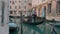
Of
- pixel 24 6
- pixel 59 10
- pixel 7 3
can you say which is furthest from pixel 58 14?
pixel 24 6

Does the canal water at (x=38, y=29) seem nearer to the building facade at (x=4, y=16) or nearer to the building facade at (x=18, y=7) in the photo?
the building facade at (x=4, y=16)

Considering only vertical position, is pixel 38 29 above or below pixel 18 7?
below

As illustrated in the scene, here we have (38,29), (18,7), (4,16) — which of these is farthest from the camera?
(18,7)

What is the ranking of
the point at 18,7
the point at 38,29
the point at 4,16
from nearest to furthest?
the point at 4,16 < the point at 38,29 < the point at 18,7

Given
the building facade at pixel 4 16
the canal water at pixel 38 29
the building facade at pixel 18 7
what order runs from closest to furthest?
the building facade at pixel 4 16, the canal water at pixel 38 29, the building facade at pixel 18 7

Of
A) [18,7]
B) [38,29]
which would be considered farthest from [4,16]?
[18,7]

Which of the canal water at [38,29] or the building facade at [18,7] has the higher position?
the building facade at [18,7]

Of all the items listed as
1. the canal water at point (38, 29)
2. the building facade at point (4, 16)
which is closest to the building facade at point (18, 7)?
the canal water at point (38, 29)

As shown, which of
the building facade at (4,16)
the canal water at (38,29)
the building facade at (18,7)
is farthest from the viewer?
the building facade at (18,7)

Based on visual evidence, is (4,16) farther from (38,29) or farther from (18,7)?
(18,7)

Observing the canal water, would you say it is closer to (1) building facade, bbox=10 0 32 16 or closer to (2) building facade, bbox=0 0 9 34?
(2) building facade, bbox=0 0 9 34

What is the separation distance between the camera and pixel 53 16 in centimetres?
1277

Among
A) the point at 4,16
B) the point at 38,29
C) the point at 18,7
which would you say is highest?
the point at 18,7

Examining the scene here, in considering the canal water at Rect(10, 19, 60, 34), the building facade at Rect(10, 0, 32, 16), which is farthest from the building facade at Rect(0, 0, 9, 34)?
the building facade at Rect(10, 0, 32, 16)
